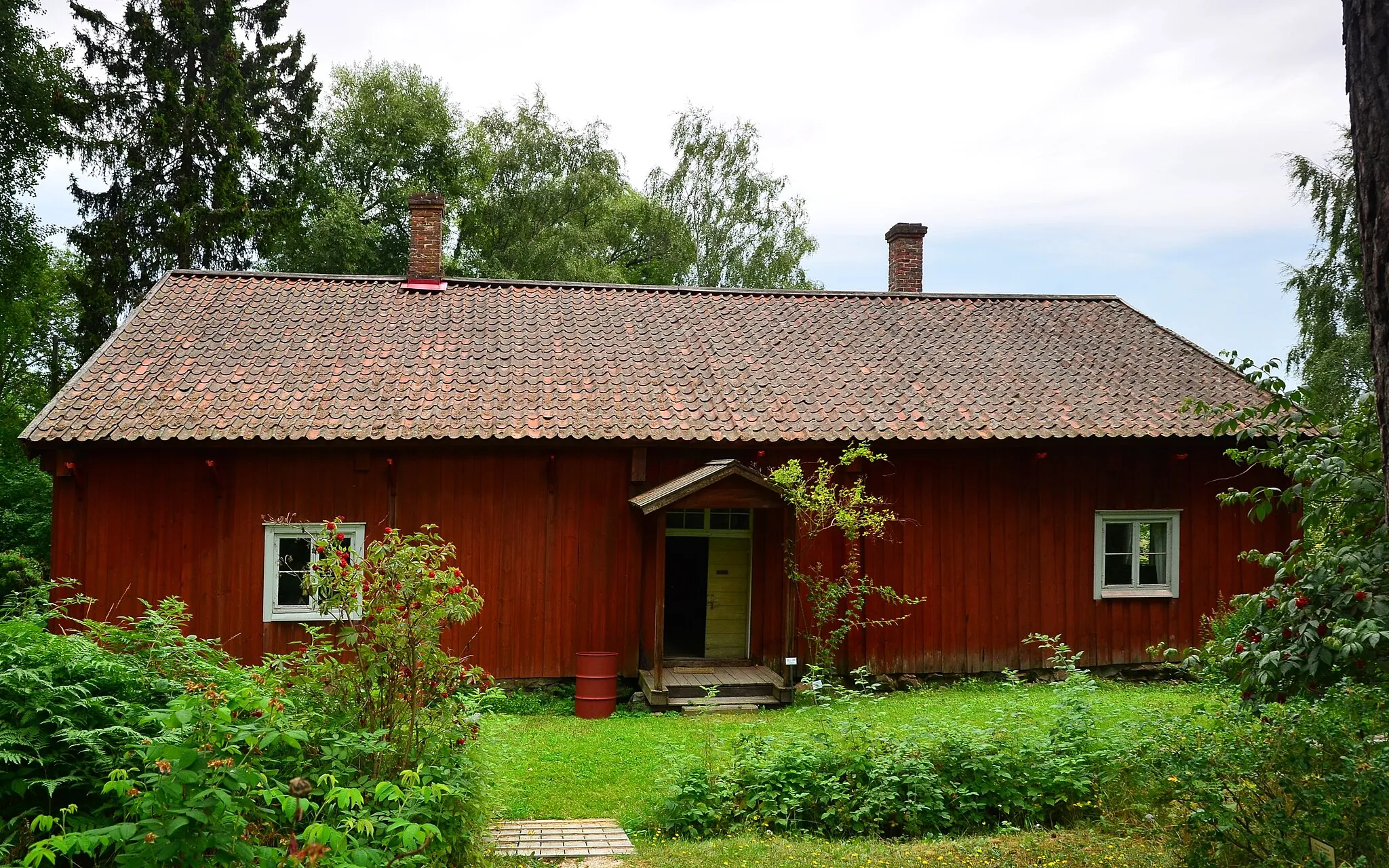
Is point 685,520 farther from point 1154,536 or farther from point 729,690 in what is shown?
point 1154,536

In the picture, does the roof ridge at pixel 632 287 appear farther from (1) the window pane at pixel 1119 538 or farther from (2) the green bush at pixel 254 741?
(2) the green bush at pixel 254 741

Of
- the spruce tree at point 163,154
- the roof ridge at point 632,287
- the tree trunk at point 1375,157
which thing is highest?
the spruce tree at point 163,154

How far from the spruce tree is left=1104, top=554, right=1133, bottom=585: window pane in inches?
840

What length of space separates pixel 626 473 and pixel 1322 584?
8.55 m

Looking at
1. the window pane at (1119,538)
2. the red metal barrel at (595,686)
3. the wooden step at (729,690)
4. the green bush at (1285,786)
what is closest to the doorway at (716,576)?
the wooden step at (729,690)

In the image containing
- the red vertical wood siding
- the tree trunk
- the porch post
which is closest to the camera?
the tree trunk

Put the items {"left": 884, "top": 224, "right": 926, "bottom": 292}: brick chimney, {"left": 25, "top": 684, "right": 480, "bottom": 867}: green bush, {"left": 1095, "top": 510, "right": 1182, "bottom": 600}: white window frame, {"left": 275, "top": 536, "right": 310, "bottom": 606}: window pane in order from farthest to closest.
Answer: {"left": 884, "top": 224, "right": 926, "bottom": 292}: brick chimney → {"left": 1095, "top": 510, "right": 1182, "bottom": 600}: white window frame → {"left": 275, "top": 536, "right": 310, "bottom": 606}: window pane → {"left": 25, "top": 684, "right": 480, "bottom": 867}: green bush

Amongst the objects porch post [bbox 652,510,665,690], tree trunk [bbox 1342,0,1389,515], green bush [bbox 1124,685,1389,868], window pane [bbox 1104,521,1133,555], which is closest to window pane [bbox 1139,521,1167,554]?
window pane [bbox 1104,521,1133,555]

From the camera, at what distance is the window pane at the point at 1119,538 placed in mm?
14133

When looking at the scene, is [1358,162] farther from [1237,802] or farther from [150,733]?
[150,733]

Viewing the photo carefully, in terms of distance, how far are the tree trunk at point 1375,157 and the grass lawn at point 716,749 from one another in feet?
11.2

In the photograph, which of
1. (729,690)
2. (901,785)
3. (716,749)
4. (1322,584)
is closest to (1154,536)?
(729,690)

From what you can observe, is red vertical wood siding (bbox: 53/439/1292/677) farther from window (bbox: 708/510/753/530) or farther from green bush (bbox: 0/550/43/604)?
green bush (bbox: 0/550/43/604)

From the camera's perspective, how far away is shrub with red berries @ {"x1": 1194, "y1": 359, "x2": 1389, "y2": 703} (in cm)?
522
